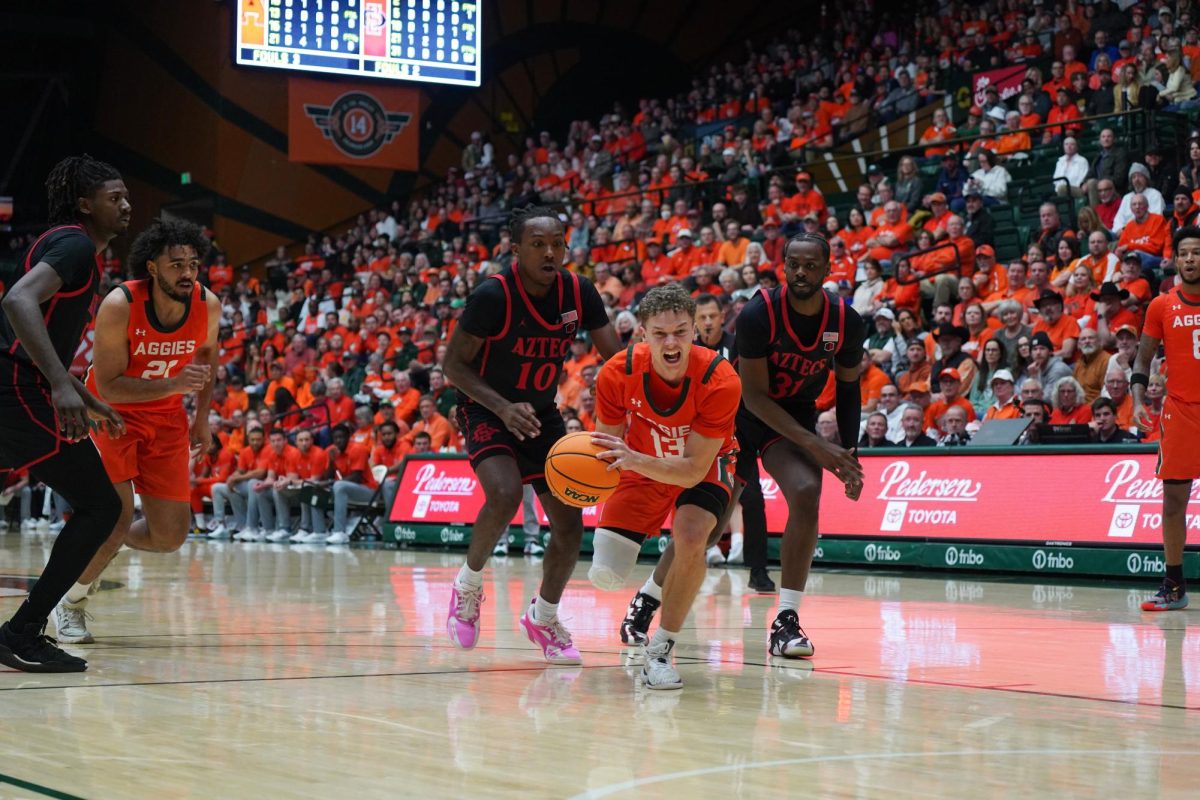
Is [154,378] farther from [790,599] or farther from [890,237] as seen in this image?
[890,237]

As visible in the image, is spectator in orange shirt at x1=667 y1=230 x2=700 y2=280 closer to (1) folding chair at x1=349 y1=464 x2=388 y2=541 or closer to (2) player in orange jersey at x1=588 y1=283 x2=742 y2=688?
(1) folding chair at x1=349 y1=464 x2=388 y2=541

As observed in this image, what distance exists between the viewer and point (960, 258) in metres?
15.6

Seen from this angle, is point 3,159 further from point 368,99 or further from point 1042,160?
point 1042,160

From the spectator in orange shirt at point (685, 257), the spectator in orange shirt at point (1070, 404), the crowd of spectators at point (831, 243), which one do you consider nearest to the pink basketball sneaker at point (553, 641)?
the crowd of spectators at point (831, 243)

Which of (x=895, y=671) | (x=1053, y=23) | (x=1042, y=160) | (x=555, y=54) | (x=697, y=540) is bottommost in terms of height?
(x=895, y=671)

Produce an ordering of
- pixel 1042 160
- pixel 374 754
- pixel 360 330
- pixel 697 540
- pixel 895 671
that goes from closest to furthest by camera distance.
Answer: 1. pixel 374 754
2. pixel 697 540
3. pixel 895 671
4. pixel 1042 160
5. pixel 360 330

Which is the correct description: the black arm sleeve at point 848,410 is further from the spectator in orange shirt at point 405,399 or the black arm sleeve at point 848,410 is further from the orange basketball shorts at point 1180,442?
the spectator in orange shirt at point 405,399

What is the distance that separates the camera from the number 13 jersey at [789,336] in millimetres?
6508

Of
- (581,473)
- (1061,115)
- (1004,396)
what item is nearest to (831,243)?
(1061,115)

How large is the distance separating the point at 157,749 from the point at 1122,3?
751 inches

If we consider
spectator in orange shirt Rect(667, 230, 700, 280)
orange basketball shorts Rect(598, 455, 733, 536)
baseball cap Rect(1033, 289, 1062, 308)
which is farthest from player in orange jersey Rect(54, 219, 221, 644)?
spectator in orange shirt Rect(667, 230, 700, 280)

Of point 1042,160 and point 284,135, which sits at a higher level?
point 284,135

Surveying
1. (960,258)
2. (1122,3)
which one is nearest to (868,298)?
(960,258)

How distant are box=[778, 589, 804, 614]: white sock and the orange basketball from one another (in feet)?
4.64
